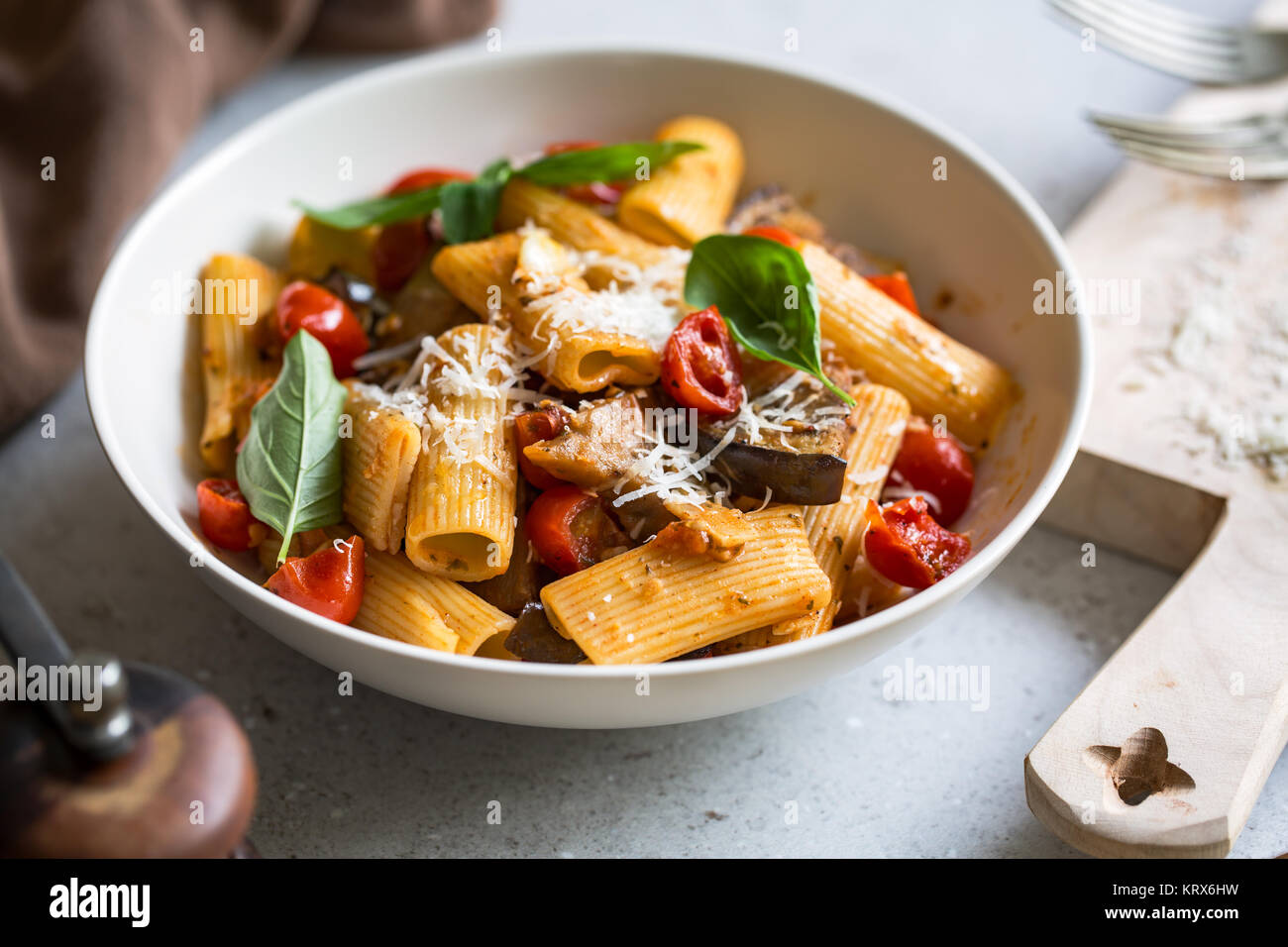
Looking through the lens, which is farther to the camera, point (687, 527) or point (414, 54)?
point (414, 54)

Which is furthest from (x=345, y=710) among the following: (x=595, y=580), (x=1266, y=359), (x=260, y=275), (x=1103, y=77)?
(x=1103, y=77)

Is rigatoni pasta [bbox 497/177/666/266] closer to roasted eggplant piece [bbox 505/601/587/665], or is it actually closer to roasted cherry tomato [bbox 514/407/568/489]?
roasted cherry tomato [bbox 514/407/568/489]

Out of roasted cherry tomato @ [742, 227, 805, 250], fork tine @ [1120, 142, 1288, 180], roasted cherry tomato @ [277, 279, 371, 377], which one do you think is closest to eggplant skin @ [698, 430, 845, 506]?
roasted cherry tomato @ [742, 227, 805, 250]

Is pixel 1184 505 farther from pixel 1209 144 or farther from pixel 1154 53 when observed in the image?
pixel 1154 53

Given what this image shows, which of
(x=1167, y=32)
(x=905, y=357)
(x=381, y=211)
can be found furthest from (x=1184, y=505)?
(x=381, y=211)

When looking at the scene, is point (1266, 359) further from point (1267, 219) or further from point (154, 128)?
point (154, 128)
